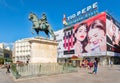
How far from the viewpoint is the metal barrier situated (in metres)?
19.8

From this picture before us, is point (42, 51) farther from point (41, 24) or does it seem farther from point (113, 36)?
point (113, 36)

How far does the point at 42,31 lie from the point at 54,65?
518 centimetres

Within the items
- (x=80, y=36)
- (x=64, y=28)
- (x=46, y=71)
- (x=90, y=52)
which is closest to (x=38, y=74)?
(x=46, y=71)

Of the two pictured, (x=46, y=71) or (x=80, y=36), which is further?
(x=80, y=36)

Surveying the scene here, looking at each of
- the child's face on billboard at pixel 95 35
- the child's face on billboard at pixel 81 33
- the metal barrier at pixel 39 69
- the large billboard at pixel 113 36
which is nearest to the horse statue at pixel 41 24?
the metal barrier at pixel 39 69

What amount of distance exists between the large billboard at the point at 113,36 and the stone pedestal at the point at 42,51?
176ft

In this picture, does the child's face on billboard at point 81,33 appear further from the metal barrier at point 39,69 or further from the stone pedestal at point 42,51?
the metal barrier at point 39,69

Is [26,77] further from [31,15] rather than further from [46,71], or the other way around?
[31,15]

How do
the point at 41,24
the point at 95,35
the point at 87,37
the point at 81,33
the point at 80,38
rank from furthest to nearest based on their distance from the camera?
A: the point at 80,38 < the point at 81,33 < the point at 87,37 < the point at 95,35 < the point at 41,24

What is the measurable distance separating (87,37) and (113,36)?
34.6 ft

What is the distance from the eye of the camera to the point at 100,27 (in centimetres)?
7725

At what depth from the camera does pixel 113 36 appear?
80125 mm

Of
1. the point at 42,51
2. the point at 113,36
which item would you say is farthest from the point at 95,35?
the point at 42,51

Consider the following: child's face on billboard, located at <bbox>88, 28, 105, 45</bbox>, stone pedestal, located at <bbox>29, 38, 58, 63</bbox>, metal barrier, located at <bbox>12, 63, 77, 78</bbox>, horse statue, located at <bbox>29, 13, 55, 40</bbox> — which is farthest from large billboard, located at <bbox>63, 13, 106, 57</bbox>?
metal barrier, located at <bbox>12, 63, 77, 78</bbox>
